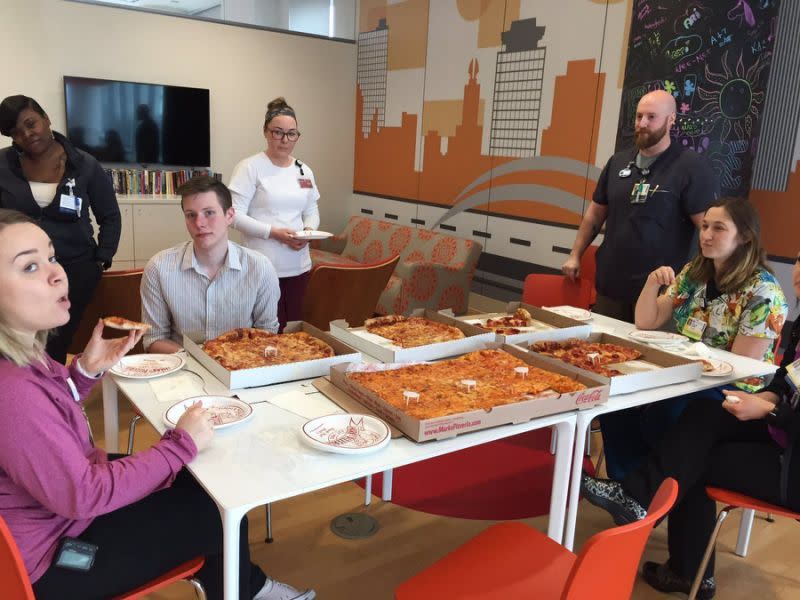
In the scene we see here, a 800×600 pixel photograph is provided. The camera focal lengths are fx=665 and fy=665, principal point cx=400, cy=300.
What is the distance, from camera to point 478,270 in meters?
5.79

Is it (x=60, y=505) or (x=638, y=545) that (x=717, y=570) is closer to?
(x=638, y=545)

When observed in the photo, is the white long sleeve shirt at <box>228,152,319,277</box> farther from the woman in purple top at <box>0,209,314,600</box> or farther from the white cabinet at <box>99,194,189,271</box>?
the white cabinet at <box>99,194,189,271</box>

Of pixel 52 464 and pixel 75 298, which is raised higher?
pixel 52 464

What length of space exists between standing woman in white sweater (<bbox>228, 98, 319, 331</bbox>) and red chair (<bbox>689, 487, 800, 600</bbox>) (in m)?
2.14

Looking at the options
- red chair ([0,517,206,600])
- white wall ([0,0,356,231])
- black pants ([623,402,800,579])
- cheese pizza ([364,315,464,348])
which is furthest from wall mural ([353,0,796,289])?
red chair ([0,517,206,600])

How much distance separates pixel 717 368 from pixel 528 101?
3.33 m

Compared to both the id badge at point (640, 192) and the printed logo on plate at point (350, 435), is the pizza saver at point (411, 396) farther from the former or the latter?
the id badge at point (640, 192)

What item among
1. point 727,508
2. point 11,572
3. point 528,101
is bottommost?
point 727,508

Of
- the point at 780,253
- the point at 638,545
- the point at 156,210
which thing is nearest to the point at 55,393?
the point at 638,545

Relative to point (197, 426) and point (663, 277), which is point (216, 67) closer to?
point (663, 277)

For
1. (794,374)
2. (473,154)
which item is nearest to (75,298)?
(794,374)

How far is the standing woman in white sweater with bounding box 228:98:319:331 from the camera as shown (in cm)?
346

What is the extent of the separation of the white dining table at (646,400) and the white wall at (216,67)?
16.5 feet

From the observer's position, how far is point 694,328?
2680mm
